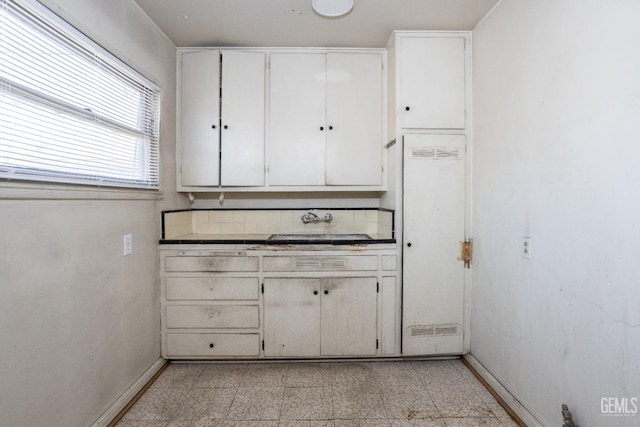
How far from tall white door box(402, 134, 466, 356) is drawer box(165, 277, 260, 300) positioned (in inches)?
Answer: 45.3

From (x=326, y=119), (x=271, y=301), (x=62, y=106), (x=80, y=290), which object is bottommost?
(x=271, y=301)

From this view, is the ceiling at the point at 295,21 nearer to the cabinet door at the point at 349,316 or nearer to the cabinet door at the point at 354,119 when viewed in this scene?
the cabinet door at the point at 354,119

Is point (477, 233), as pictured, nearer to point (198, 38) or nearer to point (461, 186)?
point (461, 186)

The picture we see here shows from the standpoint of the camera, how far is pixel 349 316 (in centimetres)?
223

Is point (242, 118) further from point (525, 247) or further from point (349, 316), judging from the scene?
point (525, 247)

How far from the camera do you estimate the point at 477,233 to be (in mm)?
2148

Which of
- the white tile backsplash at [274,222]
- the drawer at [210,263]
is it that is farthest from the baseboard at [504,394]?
the drawer at [210,263]

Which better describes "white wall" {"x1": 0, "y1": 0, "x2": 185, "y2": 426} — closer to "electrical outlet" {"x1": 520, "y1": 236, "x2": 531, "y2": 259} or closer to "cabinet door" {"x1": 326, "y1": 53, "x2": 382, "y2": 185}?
"cabinet door" {"x1": 326, "y1": 53, "x2": 382, "y2": 185}

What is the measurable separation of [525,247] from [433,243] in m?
0.65

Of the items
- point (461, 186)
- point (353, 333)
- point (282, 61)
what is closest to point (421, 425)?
point (353, 333)

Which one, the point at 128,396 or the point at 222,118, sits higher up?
the point at 222,118

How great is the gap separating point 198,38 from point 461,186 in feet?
7.54

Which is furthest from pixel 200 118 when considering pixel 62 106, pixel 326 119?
pixel 62 106

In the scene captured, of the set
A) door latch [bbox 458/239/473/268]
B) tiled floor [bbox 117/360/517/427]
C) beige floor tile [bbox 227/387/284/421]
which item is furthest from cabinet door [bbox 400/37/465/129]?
beige floor tile [bbox 227/387/284/421]
